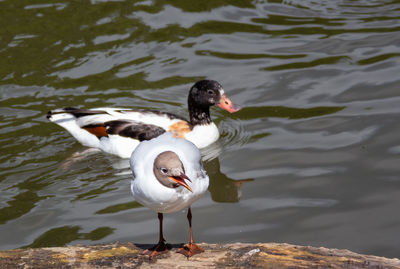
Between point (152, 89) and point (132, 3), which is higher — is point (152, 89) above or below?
below

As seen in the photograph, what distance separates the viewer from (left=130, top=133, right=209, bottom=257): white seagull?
4453 millimetres

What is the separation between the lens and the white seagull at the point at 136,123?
8797 millimetres

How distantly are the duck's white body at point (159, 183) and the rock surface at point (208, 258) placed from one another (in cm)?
42

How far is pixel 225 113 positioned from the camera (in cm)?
1024

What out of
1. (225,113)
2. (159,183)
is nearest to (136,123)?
(225,113)

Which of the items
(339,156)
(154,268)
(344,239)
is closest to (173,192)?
(154,268)

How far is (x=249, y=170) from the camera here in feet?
25.4

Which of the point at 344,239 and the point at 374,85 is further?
the point at 374,85

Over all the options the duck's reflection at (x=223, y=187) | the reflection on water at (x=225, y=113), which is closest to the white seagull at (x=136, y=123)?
the reflection on water at (x=225, y=113)

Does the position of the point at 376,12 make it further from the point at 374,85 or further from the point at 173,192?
the point at 173,192

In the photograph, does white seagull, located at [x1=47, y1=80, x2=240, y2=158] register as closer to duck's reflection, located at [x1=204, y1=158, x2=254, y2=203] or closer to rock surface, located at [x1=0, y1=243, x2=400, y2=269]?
duck's reflection, located at [x1=204, y1=158, x2=254, y2=203]

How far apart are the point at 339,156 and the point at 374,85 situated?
2.33 m

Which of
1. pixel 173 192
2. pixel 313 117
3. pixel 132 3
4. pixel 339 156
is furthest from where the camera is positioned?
pixel 132 3

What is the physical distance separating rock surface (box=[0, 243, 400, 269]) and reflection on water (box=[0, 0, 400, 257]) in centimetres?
158
